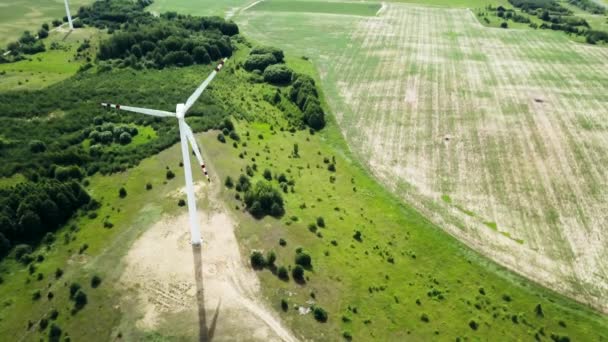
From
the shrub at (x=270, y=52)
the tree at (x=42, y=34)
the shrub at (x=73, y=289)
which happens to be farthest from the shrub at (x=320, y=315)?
the tree at (x=42, y=34)

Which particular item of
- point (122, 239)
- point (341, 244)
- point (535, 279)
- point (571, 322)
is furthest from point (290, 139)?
point (571, 322)

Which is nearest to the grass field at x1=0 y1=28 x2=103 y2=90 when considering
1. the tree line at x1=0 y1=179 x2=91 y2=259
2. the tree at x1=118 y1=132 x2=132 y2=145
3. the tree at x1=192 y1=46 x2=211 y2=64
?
the tree at x1=192 y1=46 x2=211 y2=64

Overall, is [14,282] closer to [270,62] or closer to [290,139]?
[290,139]

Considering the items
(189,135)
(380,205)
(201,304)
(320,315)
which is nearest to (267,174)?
(380,205)

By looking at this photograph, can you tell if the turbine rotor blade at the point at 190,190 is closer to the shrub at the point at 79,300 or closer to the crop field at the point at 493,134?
the shrub at the point at 79,300

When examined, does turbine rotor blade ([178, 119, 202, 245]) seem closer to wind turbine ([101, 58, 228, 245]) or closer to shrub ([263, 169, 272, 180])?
wind turbine ([101, 58, 228, 245])

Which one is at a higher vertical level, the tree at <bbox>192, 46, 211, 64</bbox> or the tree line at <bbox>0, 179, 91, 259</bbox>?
the tree at <bbox>192, 46, 211, 64</bbox>
